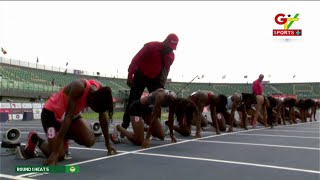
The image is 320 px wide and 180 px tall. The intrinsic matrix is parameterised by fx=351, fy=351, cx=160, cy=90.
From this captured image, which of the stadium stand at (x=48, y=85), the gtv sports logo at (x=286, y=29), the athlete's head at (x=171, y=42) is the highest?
the gtv sports logo at (x=286, y=29)

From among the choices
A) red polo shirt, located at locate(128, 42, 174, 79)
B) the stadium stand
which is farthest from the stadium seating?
red polo shirt, located at locate(128, 42, 174, 79)

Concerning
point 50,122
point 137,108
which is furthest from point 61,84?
point 50,122

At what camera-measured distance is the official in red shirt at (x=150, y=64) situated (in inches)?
276

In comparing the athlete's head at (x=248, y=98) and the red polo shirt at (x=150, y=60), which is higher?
the red polo shirt at (x=150, y=60)

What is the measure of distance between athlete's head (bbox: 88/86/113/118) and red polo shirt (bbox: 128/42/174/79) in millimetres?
2584

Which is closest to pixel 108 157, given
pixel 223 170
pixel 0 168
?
pixel 0 168

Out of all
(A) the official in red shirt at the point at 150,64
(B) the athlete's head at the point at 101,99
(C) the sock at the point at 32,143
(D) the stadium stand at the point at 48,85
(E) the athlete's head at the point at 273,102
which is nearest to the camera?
(B) the athlete's head at the point at 101,99

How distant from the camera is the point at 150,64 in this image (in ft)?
23.5

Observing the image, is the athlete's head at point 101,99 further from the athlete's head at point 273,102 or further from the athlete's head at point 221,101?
the athlete's head at point 273,102

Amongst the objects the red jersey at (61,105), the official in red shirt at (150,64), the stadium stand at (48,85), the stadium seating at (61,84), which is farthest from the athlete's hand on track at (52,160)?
the stadium stand at (48,85)

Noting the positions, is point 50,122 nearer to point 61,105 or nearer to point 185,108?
point 61,105

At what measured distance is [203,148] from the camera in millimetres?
5785

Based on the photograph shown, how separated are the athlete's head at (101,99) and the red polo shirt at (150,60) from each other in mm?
2584

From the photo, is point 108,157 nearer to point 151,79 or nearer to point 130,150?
point 130,150
